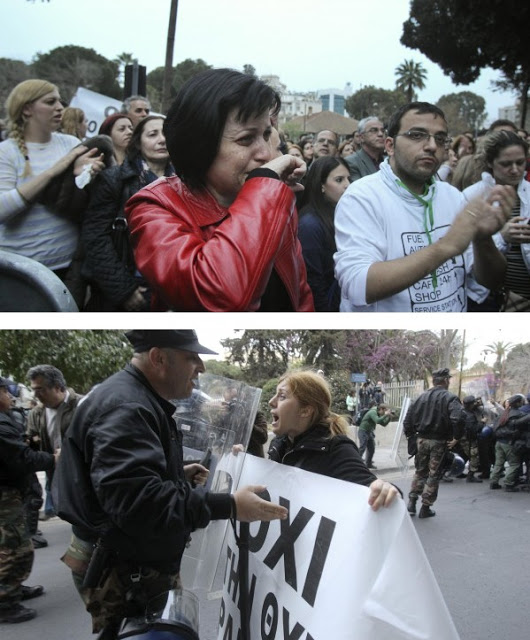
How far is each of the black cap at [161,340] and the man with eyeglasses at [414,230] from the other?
1.50 ft

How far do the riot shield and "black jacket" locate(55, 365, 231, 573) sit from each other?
0.44 ft

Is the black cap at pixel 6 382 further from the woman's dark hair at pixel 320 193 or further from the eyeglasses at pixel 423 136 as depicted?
the eyeglasses at pixel 423 136

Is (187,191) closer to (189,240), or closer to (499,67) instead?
(189,240)

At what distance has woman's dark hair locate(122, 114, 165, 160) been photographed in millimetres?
2266

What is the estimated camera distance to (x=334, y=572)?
1.92 meters

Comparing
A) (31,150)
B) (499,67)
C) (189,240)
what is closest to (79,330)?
(189,240)

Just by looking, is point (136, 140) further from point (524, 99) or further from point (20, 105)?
point (524, 99)

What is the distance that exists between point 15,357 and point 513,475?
1.34 meters

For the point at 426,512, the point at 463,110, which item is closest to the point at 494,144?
the point at 463,110

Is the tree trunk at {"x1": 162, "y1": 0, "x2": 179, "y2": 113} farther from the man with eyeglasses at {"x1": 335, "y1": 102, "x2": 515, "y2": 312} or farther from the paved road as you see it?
the paved road

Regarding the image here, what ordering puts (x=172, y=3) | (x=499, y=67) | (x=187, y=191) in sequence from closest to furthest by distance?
1. (x=187, y=191)
2. (x=172, y=3)
3. (x=499, y=67)

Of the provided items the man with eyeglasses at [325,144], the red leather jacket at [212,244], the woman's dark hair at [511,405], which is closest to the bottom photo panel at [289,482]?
the woman's dark hair at [511,405]

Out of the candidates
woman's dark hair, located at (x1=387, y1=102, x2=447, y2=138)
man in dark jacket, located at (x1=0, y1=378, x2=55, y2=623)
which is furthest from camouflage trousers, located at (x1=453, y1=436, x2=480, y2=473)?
man in dark jacket, located at (x1=0, y1=378, x2=55, y2=623)

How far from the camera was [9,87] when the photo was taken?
7.40ft
